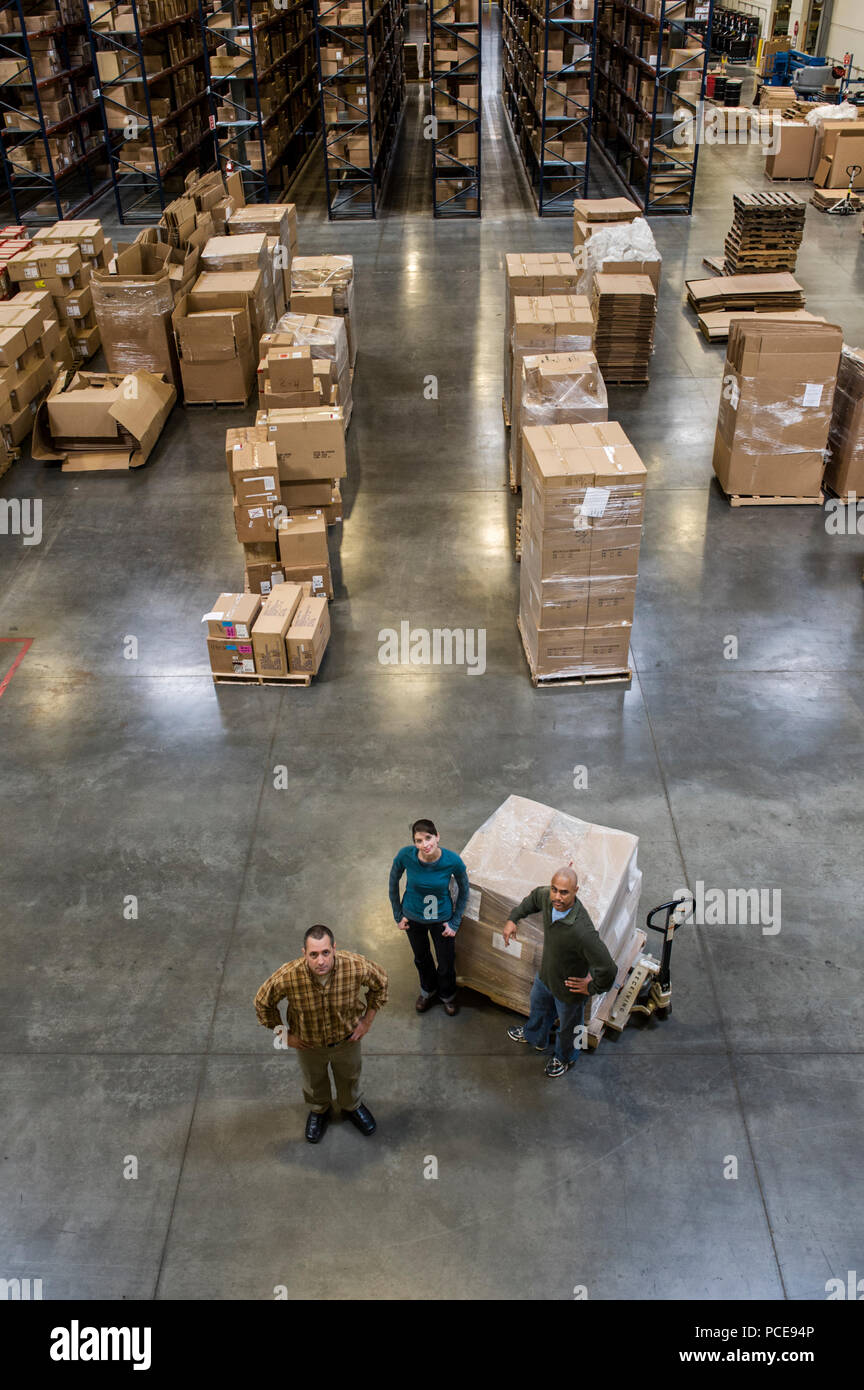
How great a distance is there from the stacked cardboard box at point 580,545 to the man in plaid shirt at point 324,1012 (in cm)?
348

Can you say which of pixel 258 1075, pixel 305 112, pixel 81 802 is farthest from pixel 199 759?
pixel 305 112

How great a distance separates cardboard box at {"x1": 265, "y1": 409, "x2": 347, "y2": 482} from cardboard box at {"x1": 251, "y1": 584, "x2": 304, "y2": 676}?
1525 millimetres

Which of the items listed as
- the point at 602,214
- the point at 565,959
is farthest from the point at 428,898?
the point at 602,214

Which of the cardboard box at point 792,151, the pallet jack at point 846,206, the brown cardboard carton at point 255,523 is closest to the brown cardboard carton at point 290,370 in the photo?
the brown cardboard carton at point 255,523

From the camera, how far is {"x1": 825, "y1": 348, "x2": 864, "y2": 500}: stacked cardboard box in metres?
9.01

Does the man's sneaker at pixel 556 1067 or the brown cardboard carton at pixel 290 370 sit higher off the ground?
the brown cardboard carton at pixel 290 370

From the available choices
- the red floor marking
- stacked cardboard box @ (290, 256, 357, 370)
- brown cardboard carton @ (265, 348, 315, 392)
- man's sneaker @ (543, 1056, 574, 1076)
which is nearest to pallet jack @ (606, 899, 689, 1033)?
man's sneaker @ (543, 1056, 574, 1076)

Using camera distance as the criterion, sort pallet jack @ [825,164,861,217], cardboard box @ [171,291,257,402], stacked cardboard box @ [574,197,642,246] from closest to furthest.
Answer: cardboard box @ [171,291,257,402] < stacked cardboard box @ [574,197,642,246] < pallet jack @ [825,164,861,217]

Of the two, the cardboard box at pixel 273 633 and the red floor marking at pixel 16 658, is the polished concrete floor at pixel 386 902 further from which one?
the cardboard box at pixel 273 633

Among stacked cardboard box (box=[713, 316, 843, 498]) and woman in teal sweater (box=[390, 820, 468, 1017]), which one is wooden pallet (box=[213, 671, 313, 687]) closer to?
woman in teal sweater (box=[390, 820, 468, 1017])

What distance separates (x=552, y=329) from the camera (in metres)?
9.48

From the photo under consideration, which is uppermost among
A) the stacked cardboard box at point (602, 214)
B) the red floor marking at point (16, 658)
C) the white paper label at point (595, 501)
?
the stacked cardboard box at point (602, 214)

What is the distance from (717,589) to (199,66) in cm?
1940

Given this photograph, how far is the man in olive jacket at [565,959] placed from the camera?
14.4 feet
